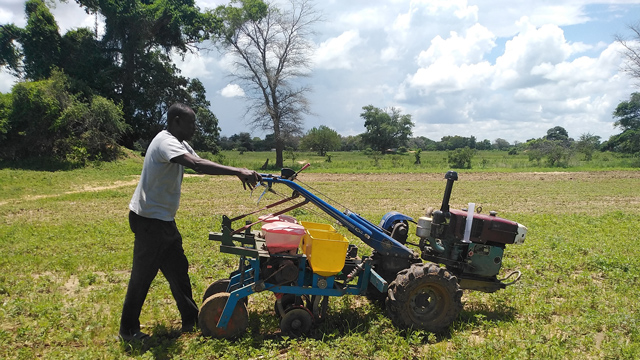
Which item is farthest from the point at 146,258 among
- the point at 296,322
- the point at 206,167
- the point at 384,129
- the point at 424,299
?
the point at 384,129

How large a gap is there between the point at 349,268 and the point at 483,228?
168cm

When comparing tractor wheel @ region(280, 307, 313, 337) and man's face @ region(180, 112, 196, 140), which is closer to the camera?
man's face @ region(180, 112, 196, 140)

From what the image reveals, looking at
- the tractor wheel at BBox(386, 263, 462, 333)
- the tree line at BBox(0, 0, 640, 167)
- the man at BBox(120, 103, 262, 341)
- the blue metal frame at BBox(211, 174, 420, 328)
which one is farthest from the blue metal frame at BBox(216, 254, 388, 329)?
the tree line at BBox(0, 0, 640, 167)

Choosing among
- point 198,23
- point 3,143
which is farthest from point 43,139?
point 198,23

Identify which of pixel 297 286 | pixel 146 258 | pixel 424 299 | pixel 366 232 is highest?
pixel 366 232

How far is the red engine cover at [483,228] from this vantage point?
A: 193 inches

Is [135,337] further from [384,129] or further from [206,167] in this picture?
[384,129]

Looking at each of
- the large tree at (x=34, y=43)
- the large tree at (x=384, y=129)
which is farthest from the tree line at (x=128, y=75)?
the large tree at (x=384, y=129)

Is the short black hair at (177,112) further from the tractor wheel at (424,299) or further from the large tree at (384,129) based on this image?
the large tree at (384,129)

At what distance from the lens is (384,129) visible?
8356 centimetres

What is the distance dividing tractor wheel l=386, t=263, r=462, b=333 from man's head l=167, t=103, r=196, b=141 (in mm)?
2674

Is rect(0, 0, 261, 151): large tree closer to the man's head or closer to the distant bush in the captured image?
the distant bush

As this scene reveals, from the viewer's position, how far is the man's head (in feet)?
13.3

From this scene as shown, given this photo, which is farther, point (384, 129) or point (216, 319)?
point (384, 129)
